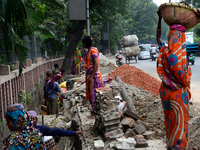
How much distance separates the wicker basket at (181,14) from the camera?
8.23 ft

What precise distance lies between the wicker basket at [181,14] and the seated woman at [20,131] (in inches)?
77.5

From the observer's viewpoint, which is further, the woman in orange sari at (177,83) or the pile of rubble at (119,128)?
the pile of rubble at (119,128)

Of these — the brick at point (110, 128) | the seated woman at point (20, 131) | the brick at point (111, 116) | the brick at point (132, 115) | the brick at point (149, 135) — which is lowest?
the brick at point (149, 135)

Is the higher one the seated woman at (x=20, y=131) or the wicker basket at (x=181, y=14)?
the wicker basket at (x=181, y=14)

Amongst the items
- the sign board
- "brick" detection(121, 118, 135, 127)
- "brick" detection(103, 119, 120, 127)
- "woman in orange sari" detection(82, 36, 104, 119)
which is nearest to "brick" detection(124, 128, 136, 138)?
"brick" detection(121, 118, 135, 127)

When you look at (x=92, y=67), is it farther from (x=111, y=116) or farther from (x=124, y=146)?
(x=124, y=146)

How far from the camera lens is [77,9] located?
29.5ft

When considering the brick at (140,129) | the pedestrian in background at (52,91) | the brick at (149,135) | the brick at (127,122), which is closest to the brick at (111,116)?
the brick at (127,122)

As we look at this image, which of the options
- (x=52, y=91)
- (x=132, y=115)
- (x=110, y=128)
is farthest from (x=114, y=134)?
(x=52, y=91)

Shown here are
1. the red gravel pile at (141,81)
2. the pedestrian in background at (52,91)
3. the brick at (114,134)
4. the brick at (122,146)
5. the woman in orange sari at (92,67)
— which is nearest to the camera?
the brick at (122,146)

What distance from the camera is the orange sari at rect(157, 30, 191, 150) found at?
248 cm

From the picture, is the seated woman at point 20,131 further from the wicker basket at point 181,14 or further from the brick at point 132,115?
the brick at point 132,115

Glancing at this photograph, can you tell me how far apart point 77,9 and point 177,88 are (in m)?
7.27

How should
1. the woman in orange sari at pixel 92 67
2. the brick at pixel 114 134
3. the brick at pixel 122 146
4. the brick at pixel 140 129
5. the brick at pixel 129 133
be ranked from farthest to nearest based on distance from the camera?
the woman in orange sari at pixel 92 67 < the brick at pixel 140 129 < the brick at pixel 129 133 < the brick at pixel 114 134 < the brick at pixel 122 146
